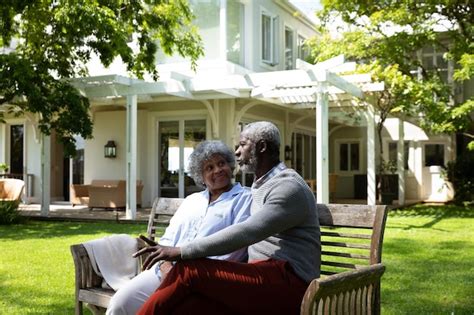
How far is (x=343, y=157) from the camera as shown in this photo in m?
21.2

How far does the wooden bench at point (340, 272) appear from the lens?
1.94 metres

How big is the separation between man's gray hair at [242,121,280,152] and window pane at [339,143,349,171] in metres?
18.5

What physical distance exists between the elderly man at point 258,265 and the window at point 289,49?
13985 millimetres

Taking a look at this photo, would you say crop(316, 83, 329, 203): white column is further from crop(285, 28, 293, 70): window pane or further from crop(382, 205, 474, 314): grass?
crop(285, 28, 293, 70): window pane

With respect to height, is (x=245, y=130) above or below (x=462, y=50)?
below

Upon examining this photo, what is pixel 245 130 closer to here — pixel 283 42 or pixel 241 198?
pixel 241 198

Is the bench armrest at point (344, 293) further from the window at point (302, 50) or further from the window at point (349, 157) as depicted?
the window at point (349, 157)

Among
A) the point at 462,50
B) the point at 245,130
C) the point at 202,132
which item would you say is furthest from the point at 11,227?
the point at 462,50

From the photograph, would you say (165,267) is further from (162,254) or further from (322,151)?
(322,151)

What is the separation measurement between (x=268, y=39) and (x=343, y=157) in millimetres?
7601

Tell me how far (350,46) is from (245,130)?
11.9m

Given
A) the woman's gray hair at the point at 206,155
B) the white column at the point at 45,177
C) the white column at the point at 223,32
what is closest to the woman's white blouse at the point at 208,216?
the woman's gray hair at the point at 206,155

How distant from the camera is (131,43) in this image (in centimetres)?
1442

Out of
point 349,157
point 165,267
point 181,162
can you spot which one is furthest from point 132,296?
point 349,157
